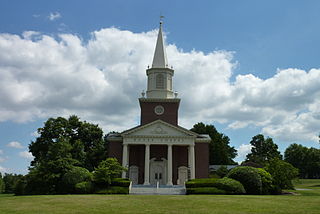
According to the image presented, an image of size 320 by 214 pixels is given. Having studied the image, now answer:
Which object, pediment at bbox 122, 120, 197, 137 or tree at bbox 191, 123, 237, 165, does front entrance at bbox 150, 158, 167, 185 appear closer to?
pediment at bbox 122, 120, 197, 137

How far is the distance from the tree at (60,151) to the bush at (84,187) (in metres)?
2.60

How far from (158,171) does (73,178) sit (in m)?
15.3

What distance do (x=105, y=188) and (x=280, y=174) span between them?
1804 centimetres

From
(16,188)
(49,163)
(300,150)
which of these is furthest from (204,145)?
(300,150)

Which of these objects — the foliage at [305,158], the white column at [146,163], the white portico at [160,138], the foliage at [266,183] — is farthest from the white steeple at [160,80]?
the foliage at [305,158]

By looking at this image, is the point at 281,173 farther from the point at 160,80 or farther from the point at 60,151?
the point at 60,151

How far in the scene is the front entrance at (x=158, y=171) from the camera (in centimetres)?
4325

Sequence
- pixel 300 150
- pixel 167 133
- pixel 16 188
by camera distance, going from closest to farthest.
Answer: pixel 16 188 < pixel 167 133 < pixel 300 150

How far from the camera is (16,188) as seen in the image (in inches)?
1535

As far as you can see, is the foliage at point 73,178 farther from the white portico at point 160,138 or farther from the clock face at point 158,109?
the clock face at point 158,109

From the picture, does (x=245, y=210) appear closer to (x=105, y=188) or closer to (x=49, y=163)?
(x=105, y=188)

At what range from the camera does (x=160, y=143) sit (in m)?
41.3

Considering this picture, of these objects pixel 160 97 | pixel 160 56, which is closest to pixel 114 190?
pixel 160 97

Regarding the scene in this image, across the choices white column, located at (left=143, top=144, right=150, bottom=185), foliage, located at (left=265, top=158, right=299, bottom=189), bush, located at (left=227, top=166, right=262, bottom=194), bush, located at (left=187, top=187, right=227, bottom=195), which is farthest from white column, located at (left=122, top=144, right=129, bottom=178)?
foliage, located at (left=265, top=158, right=299, bottom=189)
